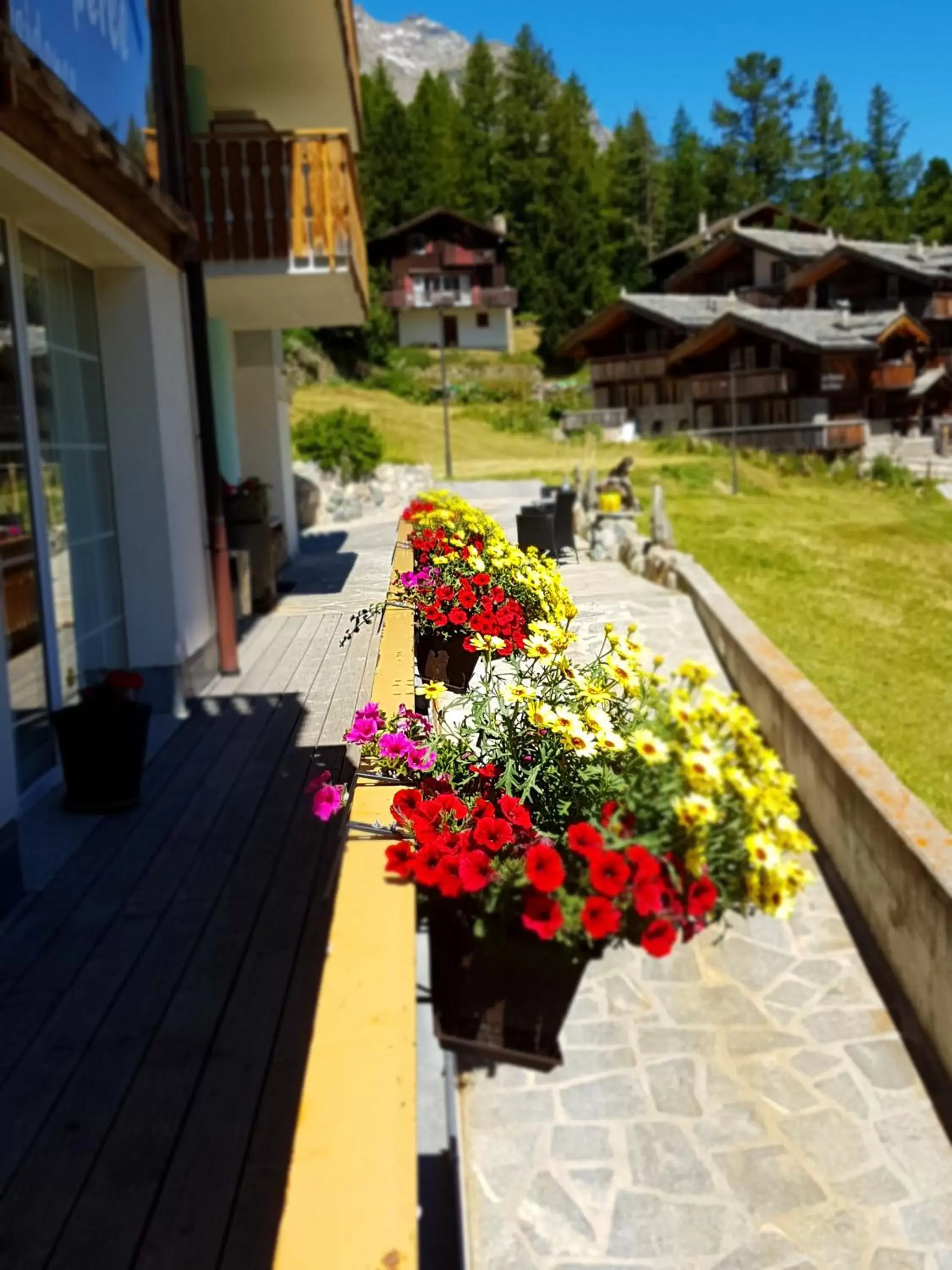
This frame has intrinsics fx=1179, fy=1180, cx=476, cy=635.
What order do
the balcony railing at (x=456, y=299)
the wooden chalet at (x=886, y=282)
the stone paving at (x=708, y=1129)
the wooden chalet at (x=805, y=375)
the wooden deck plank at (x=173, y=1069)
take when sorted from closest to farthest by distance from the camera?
the wooden deck plank at (x=173, y=1069) → the stone paving at (x=708, y=1129) → the wooden chalet at (x=805, y=375) → the wooden chalet at (x=886, y=282) → the balcony railing at (x=456, y=299)

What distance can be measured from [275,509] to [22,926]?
28.6 feet

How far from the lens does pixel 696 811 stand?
5.56 feet

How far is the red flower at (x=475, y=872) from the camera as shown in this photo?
1.92 m

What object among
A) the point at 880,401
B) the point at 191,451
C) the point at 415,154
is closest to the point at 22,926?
the point at 191,451

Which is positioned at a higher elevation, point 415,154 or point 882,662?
point 415,154

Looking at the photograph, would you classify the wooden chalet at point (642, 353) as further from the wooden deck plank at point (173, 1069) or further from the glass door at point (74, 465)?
the wooden deck plank at point (173, 1069)

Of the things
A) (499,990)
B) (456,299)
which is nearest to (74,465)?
(499,990)

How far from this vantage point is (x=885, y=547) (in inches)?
942

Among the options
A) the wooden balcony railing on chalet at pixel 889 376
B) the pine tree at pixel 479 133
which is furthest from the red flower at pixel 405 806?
the pine tree at pixel 479 133

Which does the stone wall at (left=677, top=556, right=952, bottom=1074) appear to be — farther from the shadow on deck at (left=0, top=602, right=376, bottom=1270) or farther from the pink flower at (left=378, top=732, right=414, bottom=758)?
the pink flower at (left=378, top=732, right=414, bottom=758)

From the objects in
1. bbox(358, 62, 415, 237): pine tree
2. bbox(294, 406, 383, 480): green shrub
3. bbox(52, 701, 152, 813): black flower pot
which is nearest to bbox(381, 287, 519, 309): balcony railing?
bbox(358, 62, 415, 237): pine tree

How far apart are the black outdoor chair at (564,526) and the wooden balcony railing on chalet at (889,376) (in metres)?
45.0

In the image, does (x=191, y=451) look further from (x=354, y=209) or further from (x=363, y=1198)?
(x=363, y=1198)

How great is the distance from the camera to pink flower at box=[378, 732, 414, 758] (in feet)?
7.86
